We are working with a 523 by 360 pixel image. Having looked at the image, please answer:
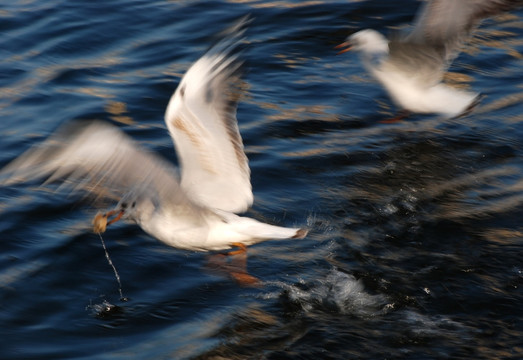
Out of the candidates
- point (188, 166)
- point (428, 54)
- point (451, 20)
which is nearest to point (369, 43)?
point (428, 54)

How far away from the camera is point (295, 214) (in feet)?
22.6

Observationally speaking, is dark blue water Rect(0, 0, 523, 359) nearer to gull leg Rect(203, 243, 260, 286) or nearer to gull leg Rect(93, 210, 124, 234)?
gull leg Rect(203, 243, 260, 286)

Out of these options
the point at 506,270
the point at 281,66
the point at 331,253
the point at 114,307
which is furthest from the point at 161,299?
the point at 281,66

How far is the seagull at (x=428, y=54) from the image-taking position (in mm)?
7250

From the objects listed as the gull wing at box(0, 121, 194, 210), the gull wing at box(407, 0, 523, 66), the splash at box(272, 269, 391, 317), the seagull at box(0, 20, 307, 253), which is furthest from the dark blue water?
the gull wing at box(0, 121, 194, 210)

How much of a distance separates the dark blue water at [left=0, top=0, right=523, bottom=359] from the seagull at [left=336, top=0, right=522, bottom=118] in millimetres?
338

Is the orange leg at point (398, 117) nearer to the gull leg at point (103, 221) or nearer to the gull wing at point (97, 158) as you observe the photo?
the gull leg at point (103, 221)

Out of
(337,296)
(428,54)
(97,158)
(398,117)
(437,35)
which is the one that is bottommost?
(337,296)

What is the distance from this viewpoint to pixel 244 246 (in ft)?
20.4

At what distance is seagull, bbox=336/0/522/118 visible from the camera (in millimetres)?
7250

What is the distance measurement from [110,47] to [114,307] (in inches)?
203

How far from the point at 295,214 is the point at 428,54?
6.47 ft

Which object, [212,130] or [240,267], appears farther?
[240,267]

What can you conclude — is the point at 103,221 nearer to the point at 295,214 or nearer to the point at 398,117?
the point at 295,214
